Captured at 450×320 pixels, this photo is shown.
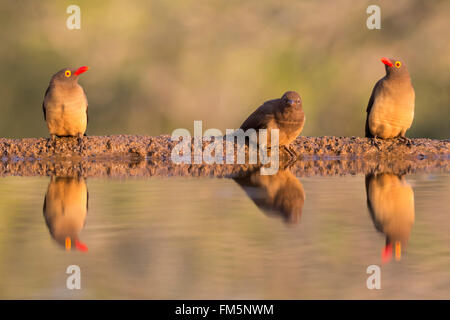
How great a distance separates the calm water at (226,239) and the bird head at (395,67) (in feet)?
12.1

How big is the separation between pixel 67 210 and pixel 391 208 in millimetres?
2314

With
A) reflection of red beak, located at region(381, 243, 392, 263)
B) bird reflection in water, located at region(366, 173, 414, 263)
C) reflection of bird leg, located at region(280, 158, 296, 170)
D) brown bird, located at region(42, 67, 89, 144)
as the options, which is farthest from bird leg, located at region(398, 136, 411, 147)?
reflection of red beak, located at region(381, 243, 392, 263)

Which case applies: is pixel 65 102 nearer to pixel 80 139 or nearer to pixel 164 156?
pixel 80 139

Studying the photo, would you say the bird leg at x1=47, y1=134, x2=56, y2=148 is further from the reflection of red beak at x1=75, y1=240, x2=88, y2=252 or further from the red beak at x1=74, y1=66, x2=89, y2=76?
the reflection of red beak at x1=75, y1=240, x2=88, y2=252

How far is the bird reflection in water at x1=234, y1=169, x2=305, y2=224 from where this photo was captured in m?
5.54

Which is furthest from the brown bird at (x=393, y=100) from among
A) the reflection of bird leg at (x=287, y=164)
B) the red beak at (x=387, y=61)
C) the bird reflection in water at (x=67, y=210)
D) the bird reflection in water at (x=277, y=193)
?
the bird reflection in water at (x=67, y=210)

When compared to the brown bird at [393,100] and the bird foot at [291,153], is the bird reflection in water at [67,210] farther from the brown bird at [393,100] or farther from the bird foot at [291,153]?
the brown bird at [393,100]

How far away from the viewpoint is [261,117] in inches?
413

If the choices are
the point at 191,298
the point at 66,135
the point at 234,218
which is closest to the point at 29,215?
the point at 234,218

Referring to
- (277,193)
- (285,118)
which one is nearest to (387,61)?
(285,118)

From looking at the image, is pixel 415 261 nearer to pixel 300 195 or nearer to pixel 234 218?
pixel 234 218

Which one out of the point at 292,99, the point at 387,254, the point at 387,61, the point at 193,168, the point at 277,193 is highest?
the point at 387,61

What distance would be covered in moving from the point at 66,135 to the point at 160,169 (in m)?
2.08

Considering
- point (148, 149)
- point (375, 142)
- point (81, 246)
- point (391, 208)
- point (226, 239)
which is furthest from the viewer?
point (375, 142)
